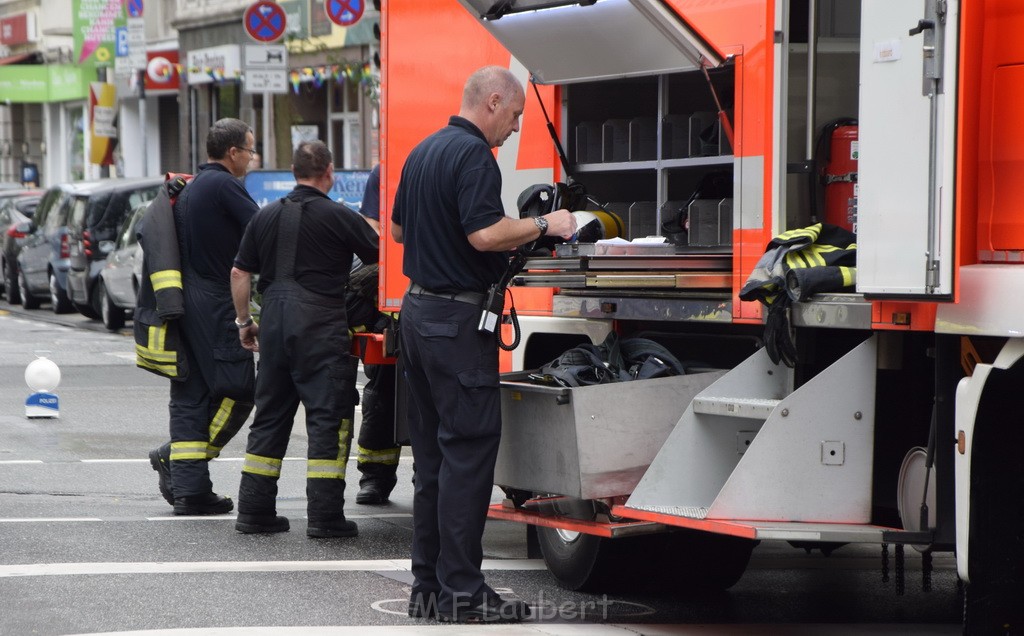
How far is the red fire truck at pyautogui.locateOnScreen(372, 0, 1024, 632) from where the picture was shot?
4.84 meters

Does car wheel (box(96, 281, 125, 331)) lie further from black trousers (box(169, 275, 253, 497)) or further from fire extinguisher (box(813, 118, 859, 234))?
fire extinguisher (box(813, 118, 859, 234))

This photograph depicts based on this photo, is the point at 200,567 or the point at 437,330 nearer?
the point at 437,330

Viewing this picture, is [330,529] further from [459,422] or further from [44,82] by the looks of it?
[44,82]

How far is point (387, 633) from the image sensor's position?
224 inches

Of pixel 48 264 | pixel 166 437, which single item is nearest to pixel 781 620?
pixel 166 437

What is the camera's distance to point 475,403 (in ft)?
19.0

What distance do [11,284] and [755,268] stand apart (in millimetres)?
21933

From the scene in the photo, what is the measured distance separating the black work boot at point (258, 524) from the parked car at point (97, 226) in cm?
1368

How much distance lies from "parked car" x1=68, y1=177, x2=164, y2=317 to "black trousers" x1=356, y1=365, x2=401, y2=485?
12.8 m

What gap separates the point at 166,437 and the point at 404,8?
4818 millimetres

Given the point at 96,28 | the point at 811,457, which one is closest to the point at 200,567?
the point at 811,457

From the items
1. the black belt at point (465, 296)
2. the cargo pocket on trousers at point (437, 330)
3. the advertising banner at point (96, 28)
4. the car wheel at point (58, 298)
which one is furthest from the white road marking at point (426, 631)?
the advertising banner at point (96, 28)

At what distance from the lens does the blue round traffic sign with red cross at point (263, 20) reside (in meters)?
20.8

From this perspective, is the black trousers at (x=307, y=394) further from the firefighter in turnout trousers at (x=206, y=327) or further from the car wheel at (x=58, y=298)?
the car wheel at (x=58, y=298)
